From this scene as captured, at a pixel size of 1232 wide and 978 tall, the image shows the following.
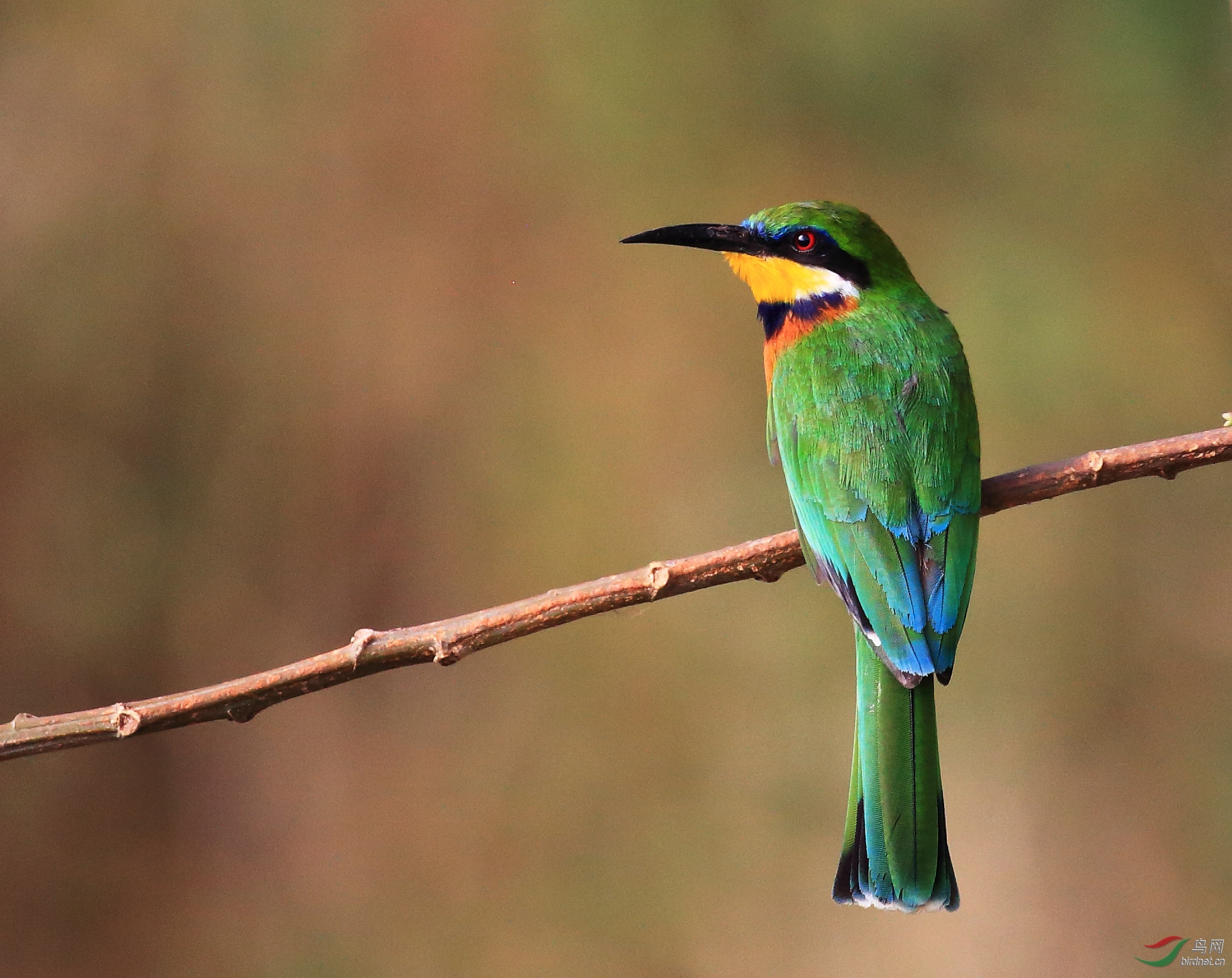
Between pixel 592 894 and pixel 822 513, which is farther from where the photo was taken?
pixel 592 894

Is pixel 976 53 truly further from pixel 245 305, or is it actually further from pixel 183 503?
pixel 183 503

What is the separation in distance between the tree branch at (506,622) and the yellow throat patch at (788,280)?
1.68 feet

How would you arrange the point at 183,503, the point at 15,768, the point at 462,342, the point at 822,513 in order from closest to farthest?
the point at 822,513
the point at 15,768
the point at 183,503
the point at 462,342

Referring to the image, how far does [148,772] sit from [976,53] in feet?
10.6

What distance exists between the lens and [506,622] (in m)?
1.66

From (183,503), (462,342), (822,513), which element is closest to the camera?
(822,513)

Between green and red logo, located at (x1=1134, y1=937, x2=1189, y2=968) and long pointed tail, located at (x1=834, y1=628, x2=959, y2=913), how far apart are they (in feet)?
5.60

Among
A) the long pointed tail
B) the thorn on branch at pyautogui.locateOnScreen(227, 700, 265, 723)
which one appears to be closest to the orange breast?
the long pointed tail

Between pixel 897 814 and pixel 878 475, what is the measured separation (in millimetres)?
542

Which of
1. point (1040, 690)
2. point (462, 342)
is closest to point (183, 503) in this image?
point (462, 342)

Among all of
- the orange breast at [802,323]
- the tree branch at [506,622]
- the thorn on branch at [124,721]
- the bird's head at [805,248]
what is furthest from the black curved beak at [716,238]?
the thorn on branch at [124,721]

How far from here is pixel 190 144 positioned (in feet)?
11.7

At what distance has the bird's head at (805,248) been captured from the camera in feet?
7.57
